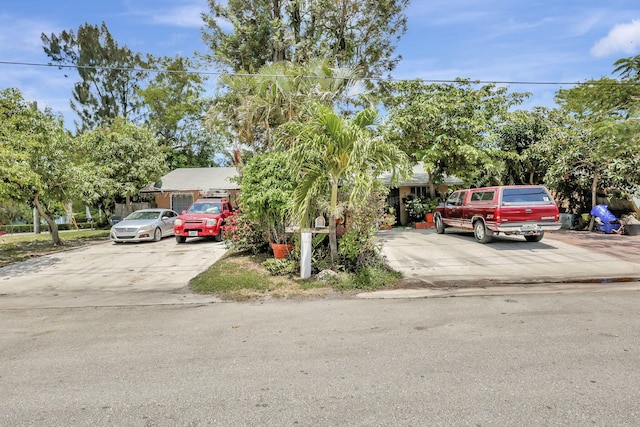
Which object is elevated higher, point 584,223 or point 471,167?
point 471,167

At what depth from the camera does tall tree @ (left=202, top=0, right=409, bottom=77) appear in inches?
824

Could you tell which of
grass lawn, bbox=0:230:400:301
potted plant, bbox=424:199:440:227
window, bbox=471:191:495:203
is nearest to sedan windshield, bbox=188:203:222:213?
grass lawn, bbox=0:230:400:301

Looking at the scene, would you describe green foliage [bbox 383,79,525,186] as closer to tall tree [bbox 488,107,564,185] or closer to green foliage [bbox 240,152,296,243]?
tall tree [bbox 488,107,564,185]

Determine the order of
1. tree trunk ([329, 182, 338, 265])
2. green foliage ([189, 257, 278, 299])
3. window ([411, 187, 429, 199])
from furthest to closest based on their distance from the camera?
window ([411, 187, 429, 199]) < tree trunk ([329, 182, 338, 265]) < green foliage ([189, 257, 278, 299])

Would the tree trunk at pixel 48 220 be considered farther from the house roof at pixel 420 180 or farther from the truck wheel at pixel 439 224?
the truck wheel at pixel 439 224

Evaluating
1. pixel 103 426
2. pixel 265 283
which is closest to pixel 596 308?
pixel 265 283

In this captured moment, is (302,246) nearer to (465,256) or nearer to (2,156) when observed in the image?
(465,256)

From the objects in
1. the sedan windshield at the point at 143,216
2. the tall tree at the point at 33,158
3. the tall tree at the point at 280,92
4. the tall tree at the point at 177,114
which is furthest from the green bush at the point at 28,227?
the tall tree at the point at 280,92

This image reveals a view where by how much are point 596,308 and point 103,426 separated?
6531 mm

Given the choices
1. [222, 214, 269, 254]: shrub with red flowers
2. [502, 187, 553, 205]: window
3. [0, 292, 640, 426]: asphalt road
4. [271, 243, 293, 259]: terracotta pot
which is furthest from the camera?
[502, 187, 553, 205]: window

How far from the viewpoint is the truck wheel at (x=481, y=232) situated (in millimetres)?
12781

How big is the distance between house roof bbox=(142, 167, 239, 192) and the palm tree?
49.6ft

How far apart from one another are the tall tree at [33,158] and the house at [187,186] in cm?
802

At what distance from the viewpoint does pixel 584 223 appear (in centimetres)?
1662
